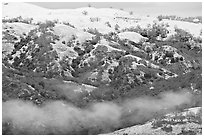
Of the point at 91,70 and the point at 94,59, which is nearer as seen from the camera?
the point at 91,70

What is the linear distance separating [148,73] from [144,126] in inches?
304

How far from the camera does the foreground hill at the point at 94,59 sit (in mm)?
20891

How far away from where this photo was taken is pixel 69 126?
17.5 meters

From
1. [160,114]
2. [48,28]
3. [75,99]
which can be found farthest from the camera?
[48,28]

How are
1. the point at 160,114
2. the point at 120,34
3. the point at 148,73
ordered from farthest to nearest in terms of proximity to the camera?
the point at 120,34 → the point at 148,73 → the point at 160,114

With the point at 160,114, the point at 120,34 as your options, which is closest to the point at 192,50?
the point at 120,34

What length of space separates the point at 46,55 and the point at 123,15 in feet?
43.8

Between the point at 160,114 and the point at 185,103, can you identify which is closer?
the point at 160,114

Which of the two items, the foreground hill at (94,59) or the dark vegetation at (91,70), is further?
the foreground hill at (94,59)

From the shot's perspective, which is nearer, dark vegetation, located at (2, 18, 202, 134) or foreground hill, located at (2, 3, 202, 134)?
dark vegetation, located at (2, 18, 202, 134)

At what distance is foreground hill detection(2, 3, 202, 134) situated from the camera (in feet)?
68.5

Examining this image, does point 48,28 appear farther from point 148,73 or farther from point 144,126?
point 144,126

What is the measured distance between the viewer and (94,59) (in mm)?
25812

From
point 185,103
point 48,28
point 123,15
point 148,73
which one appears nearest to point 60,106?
point 185,103
